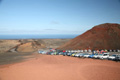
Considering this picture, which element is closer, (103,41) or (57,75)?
(57,75)

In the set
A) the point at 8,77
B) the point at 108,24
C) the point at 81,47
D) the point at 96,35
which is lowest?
the point at 8,77

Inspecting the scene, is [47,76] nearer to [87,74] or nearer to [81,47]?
[87,74]

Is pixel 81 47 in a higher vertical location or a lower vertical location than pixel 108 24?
lower

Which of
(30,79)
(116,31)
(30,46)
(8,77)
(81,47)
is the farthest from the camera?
(30,46)

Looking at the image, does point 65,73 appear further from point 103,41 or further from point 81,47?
point 103,41

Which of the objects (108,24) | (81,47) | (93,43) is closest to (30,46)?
(81,47)

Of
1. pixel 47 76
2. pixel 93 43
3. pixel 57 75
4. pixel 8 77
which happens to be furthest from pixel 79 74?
pixel 93 43

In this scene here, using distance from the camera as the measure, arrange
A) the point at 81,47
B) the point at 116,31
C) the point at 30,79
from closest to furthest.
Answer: the point at 30,79
the point at 81,47
the point at 116,31
